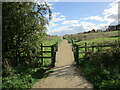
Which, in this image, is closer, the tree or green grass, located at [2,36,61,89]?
green grass, located at [2,36,61,89]

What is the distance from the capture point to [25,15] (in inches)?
307

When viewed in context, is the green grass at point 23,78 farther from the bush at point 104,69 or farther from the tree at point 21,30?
the bush at point 104,69

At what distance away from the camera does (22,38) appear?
8.09m

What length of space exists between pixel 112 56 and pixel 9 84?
6381 millimetres

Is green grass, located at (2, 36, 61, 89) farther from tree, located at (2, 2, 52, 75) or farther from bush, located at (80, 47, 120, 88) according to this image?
bush, located at (80, 47, 120, 88)

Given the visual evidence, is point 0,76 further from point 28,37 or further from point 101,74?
point 101,74

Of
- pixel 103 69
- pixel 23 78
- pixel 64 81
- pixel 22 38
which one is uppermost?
pixel 22 38

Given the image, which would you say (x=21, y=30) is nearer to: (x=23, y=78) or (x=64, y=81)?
(x=23, y=78)

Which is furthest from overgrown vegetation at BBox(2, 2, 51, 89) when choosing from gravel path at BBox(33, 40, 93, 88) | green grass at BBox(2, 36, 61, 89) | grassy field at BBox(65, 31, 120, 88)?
grassy field at BBox(65, 31, 120, 88)

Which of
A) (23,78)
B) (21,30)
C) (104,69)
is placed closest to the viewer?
(23,78)

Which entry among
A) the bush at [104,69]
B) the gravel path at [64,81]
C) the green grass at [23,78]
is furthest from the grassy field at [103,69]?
the green grass at [23,78]

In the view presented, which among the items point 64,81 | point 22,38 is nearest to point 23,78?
point 64,81

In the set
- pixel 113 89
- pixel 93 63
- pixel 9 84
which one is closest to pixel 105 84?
pixel 113 89

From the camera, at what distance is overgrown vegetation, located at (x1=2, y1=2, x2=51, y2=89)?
723 cm
